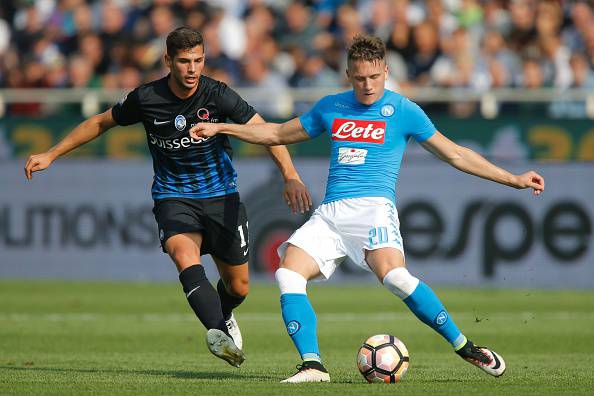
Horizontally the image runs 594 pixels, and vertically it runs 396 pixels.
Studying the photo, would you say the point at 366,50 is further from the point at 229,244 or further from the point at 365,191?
the point at 229,244

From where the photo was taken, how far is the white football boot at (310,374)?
802cm

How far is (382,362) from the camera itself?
823 centimetres

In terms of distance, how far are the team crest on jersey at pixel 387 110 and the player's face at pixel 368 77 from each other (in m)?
0.12

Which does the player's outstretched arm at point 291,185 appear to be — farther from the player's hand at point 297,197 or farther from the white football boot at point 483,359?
the white football boot at point 483,359

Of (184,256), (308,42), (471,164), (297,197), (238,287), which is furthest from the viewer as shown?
(308,42)

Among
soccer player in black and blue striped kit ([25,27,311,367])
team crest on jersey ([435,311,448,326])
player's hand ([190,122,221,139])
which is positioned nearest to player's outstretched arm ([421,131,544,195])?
→ team crest on jersey ([435,311,448,326])

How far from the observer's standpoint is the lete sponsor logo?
839 cm

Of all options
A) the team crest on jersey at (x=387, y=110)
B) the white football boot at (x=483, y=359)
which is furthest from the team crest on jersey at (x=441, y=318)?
the team crest on jersey at (x=387, y=110)

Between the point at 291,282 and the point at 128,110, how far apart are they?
2.12m

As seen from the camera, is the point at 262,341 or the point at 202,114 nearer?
the point at 202,114

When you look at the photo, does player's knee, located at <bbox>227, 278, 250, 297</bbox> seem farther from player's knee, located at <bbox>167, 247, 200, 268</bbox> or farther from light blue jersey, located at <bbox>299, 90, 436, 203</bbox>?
light blue jersey, located at <bbox>299, 90, 436, 203</bbox>

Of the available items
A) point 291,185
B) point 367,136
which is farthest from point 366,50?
point 291,185

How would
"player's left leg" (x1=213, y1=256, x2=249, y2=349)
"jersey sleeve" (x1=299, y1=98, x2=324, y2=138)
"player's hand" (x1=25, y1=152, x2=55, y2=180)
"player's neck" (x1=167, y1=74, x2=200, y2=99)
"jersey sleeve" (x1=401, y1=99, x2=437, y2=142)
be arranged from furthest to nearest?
"player's left leg" (x1=213, y1=256, x2=249, y2=349) → "player's neck" (x1=167, y1=74, x2=200, y2=99) → "player's hand" (x1=25, y1=152, x2=55, y2=180) → "jersey sleeve" (x1=299, y1=98, x2=324, y2=138) → "jersey sleeve" (x1=401, y1=99, x2=437, y2=142)

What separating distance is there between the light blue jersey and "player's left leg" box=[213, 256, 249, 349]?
184 centimetres
